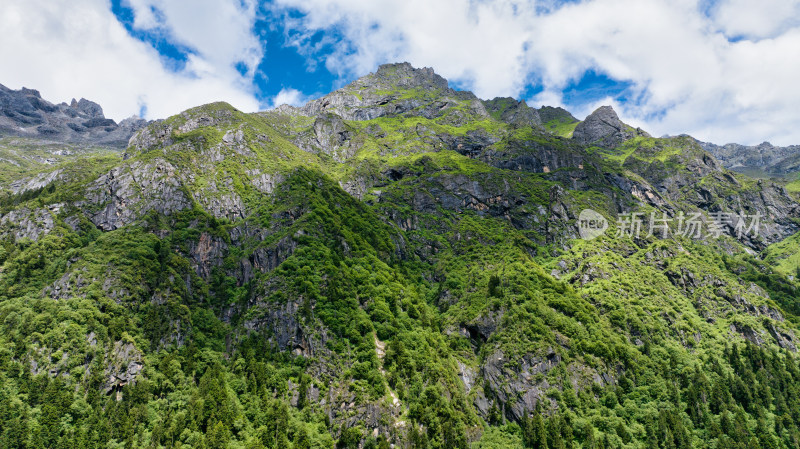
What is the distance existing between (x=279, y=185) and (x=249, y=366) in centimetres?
9376

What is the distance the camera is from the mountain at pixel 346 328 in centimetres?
8531

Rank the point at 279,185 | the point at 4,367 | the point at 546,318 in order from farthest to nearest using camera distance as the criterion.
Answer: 1. the point at 279,185
2. the point at 546,318
3. the point at 4,367

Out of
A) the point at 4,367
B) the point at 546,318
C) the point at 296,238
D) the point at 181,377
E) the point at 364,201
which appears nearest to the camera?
the point at 4,367

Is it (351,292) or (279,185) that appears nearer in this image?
(351,292)

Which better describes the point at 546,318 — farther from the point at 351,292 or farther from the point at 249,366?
the point at 249,366

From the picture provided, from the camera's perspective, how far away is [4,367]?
78.7 metres

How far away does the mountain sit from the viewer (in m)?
85.3

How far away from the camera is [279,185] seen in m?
172

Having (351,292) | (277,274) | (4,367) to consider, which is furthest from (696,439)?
(4,367)

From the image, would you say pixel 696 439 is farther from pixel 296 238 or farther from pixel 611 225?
pixel 296 238

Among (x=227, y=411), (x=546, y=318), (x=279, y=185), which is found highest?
(x=279, y=185)

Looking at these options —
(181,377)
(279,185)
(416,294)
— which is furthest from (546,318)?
(279,185)

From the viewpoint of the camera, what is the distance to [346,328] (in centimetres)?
10706

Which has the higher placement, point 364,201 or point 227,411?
point 364,201
